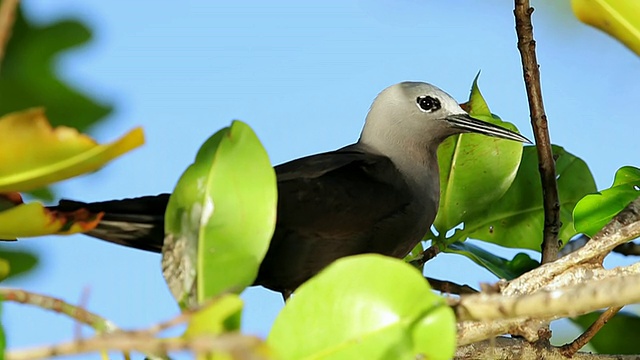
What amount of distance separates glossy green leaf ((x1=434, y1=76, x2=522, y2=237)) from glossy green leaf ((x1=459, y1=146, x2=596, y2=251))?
4 cm

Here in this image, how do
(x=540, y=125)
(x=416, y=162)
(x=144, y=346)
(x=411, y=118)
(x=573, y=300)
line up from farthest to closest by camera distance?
(x=411, y=118) → (x=416, y=162) → (x=540, y=125) → (x=573, y=300) → (x=144, y=346)

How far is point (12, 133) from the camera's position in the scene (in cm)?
82

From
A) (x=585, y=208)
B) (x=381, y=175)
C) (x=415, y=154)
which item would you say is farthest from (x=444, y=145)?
(x=585, y=208)

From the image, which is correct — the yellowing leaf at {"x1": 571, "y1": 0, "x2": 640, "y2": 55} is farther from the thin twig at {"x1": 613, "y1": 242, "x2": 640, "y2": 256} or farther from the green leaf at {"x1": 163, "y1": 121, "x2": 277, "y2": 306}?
the thin twig at {"x1": 613, "y1": 242, "x2": 640, "y2": 256}

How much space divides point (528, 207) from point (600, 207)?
0.39 metres

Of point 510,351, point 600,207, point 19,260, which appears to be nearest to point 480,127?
point 600,207

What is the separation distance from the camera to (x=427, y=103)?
88.4 inches

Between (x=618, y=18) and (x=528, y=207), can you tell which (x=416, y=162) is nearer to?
(x=528, y=207)

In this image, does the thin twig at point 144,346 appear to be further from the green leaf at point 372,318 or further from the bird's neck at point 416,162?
the bird's neck at point 416,162

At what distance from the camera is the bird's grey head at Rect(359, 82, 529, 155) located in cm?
216

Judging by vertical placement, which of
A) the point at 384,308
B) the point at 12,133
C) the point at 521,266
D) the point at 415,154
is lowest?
the point at 521,266

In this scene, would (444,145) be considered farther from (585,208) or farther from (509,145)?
(585,208)

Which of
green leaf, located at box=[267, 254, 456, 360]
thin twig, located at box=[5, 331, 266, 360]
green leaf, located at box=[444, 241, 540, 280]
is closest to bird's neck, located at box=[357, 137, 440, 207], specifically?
green leaf, located at box=[444, 241, 540, 280]

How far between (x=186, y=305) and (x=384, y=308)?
8.9 inches
